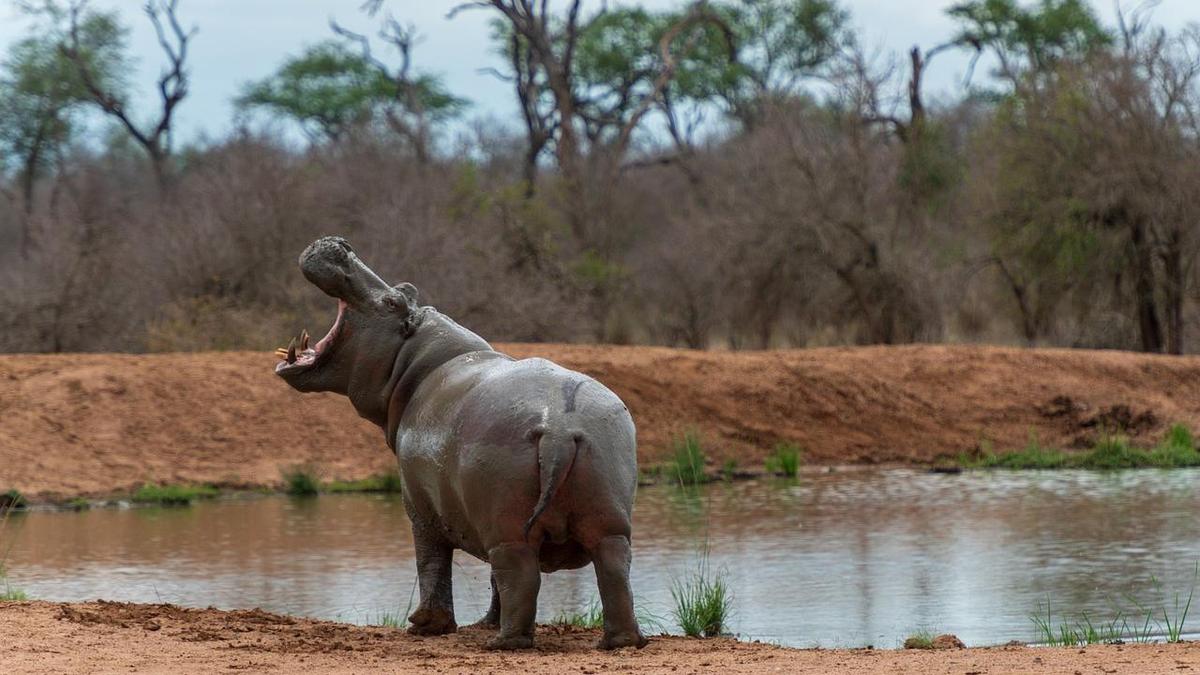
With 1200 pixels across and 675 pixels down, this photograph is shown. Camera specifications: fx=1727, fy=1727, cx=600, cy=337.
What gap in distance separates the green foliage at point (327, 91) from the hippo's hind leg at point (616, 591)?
154ft

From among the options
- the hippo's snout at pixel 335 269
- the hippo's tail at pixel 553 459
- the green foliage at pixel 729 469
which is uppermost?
the hippo's snout at pixel 335 269

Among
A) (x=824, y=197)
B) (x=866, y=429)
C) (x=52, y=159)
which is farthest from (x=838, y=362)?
(x=52, y=159)

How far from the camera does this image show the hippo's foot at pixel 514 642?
696 cm

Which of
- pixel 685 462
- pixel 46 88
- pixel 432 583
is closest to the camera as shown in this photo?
pixel 432 583

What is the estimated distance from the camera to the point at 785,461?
712 inches

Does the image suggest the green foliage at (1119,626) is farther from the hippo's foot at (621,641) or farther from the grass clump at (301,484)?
the grass clump at (301,484)

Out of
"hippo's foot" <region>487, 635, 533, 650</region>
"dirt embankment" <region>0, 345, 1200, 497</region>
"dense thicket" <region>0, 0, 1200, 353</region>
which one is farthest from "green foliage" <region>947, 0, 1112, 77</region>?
"hippo's foot" <region>487, 635, 533, 650</region>

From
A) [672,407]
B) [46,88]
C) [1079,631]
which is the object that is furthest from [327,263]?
[46,88]

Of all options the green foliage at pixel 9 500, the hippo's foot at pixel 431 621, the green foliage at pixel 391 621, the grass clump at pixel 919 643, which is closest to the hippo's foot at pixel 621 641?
the hippo's foot at pixel 431 621

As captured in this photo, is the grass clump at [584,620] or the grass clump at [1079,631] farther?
the grass clump at [584,620]

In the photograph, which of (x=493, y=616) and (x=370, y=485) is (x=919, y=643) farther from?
(x=370, y=485)

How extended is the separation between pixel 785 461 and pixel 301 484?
197 inches

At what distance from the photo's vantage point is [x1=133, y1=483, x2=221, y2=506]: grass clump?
54.1 ft

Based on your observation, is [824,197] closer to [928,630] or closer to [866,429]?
[866,429]
